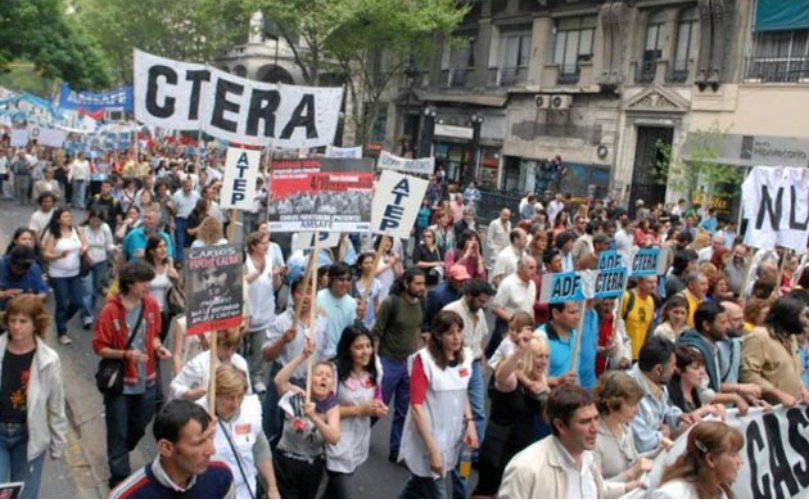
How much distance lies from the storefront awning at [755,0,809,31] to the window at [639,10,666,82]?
3.84 m

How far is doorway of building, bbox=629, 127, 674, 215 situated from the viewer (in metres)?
29.1

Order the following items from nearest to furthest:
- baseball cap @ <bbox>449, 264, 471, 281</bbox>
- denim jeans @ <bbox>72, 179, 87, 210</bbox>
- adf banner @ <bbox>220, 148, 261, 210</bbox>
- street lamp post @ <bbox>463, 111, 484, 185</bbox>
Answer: baseball cap @ <bbox>449, 264, 471, 281</bbox>, adf banner @ <bbox>220, 148, 261, 210</bbox>, denim jeans @ <bbox>72, 179, 87, 210</bbox>, street lamp post @ <bbox>463, 111, 484, 185</bbox>

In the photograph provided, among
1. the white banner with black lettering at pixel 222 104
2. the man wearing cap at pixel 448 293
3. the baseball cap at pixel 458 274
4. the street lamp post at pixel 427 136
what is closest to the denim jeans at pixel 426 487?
the man wearing cap at pixel 448 293

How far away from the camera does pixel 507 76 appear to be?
120ft

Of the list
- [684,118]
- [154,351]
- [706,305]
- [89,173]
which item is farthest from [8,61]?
[706,305]

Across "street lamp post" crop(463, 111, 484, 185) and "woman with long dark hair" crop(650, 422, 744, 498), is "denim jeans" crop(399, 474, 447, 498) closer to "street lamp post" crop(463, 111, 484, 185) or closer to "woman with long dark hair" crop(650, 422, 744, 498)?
"woman with long dark hair" crop(650, 422, 744, 498)

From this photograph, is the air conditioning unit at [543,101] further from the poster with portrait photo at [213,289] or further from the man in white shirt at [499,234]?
the poster with portrait photo at [213,289]

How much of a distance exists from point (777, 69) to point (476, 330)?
22232 mm

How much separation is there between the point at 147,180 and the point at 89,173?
9.36m

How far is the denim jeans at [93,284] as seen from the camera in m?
10.3

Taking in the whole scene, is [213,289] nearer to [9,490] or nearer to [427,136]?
[9,490]

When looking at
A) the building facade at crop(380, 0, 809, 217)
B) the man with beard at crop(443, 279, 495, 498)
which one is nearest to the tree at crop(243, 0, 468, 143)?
the building facade at crop(380, 0, 809, 217)

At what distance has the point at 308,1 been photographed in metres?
33.6

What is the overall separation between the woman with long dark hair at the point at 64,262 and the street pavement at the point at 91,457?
0.78 metres
